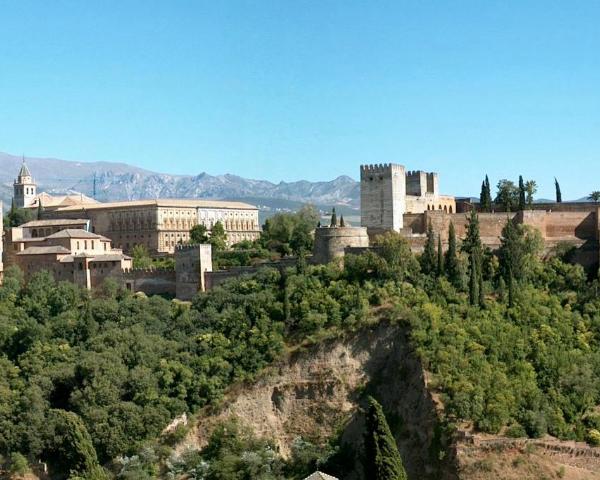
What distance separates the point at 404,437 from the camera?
134ft

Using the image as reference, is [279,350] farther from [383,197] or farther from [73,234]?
[73,234]

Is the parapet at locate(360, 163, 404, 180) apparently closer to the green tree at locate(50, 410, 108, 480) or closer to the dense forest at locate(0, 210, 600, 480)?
the dense forest at locate(0, 210, 600, 480)

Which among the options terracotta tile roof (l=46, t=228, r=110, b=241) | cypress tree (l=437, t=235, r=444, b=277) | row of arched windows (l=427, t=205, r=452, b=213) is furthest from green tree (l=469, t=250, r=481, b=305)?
terracotta tile roof (l=46, t=228, r=110, b=241)

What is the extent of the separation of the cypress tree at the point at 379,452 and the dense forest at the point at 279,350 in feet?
13.4

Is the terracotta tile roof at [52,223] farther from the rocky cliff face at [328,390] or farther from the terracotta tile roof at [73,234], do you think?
the rocky cliff face at [328,390]

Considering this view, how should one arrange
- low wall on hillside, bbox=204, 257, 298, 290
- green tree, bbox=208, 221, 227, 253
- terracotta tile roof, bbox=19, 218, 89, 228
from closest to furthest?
1. low wall on hillside, bbox=204, 257, 298, 290
2. green tree, bbox=208, 221, 227, 253
3. terracotta tile roof, bbox=19, 218, 89, 228

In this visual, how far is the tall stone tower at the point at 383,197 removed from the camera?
53.2 m

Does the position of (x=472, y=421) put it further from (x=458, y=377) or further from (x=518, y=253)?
(x=518, y=253)

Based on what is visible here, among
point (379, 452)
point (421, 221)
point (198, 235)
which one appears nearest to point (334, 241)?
point (421, 221)

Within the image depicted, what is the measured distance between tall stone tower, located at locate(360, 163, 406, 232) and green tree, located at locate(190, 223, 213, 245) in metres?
10.6

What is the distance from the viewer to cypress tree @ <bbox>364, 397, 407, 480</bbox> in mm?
35500

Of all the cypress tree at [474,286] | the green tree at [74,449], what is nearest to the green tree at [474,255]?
the cypress tree at [474,286]

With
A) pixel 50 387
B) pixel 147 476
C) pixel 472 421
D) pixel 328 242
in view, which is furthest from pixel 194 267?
pixel 472 421

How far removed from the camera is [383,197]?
53531 millimetres
